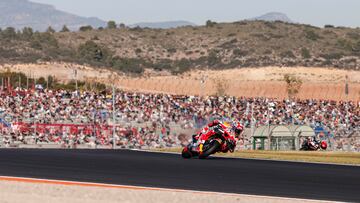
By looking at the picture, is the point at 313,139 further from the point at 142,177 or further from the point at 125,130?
the point at 142,177

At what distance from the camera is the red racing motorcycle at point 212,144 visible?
98.6 ft

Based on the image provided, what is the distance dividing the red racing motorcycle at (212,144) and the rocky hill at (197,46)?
10297 centimetres

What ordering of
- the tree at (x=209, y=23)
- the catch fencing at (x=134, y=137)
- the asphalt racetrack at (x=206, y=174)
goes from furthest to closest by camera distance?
1. the tree at (x=209, y=23)
2. the catch fencing at (x=134, y=137)
3. the asphalt racetrack at (x=206, y=174)

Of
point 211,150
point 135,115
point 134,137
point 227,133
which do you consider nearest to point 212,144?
point 211,150

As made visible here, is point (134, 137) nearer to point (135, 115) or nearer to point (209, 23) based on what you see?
point (135, 115)

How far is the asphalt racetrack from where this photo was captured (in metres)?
18.7

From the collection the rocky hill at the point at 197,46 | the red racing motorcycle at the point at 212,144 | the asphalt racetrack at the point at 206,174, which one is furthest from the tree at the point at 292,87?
the asphalt racetrack at the point at 206,174

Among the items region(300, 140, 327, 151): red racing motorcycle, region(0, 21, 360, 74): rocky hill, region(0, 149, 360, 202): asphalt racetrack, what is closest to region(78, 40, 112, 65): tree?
region(0, 21, 360, 74): rocky hill

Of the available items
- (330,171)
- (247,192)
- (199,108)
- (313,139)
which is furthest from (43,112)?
(247,192)

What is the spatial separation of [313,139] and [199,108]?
1607 centimetres

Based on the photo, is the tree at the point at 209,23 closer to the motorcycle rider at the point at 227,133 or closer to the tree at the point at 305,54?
the tree at the point at 305,54

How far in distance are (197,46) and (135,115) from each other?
371ft

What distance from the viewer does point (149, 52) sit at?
6531 inches

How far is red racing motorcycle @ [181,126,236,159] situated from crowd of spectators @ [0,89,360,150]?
30.2 feet
